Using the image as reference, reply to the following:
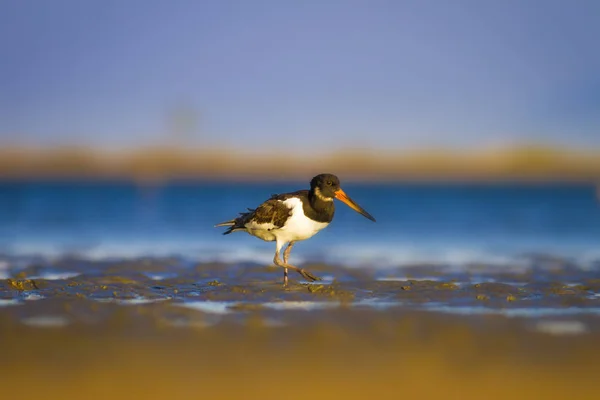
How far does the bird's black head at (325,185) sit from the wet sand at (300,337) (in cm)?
141

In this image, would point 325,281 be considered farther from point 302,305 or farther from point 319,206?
point 302,305

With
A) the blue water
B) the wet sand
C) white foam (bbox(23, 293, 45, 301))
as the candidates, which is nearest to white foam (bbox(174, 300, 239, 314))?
the wet sand

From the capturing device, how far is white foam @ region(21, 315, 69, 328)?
7.87 m

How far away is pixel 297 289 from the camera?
10828mm

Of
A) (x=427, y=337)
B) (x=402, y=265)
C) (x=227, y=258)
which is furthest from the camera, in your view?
(x=227, y=258)

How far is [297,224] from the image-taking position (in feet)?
39.2

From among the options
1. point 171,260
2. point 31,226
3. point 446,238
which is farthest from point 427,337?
point 31,226

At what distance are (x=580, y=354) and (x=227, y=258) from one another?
365 inches

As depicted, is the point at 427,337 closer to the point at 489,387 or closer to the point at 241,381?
the point at 489,387

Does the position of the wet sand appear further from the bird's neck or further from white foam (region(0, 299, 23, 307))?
the bird's neck

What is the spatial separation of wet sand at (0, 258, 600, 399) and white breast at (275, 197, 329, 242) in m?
0.88

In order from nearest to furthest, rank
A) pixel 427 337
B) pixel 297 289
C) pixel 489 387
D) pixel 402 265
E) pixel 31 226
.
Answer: pixel 489 387, pixel 427 337, pixel 297 289, pixel 402 265, pixel 31 226

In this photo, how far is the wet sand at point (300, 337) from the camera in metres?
5.76

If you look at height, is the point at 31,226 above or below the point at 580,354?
above
